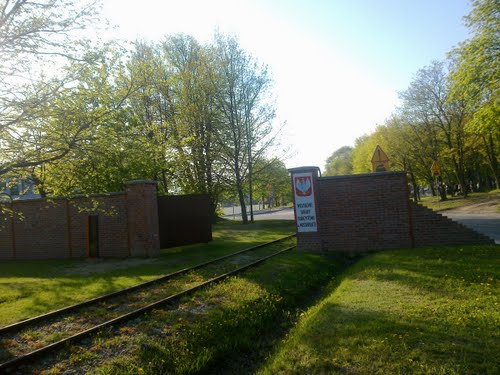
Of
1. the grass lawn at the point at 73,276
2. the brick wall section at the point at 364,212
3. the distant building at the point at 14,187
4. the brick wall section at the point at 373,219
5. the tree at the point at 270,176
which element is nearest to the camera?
the grass lawn at the point at 73,276

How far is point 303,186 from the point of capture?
43.6 ft

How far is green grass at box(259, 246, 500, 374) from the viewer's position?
165 inches

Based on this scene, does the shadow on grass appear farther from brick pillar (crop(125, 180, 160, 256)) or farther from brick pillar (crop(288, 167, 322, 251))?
brick pillar (crop(125, 180, 160, 256))

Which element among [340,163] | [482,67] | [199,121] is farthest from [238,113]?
[340,163]

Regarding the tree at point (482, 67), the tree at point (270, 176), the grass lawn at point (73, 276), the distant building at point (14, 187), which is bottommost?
the grass lawn at point (73, 276)

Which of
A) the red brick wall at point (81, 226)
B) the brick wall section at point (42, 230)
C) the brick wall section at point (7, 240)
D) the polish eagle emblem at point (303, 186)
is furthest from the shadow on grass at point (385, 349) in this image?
the brick wall section at point (7, 240)

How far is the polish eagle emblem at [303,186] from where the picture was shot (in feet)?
43.3

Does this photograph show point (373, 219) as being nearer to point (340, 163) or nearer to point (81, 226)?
point (81, 226)

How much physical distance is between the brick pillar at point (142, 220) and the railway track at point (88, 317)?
443 cm

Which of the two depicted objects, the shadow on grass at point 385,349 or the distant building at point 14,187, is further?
the distant building at point 14,187

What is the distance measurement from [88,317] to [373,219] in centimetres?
892

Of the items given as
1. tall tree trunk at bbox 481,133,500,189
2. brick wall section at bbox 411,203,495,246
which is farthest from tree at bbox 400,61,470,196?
brick wall section at bbox 411,203,495,246

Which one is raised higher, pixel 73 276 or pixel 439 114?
pixel 439 114

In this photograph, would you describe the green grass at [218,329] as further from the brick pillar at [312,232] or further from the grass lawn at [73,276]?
→ the brick pillar at [312,232]
